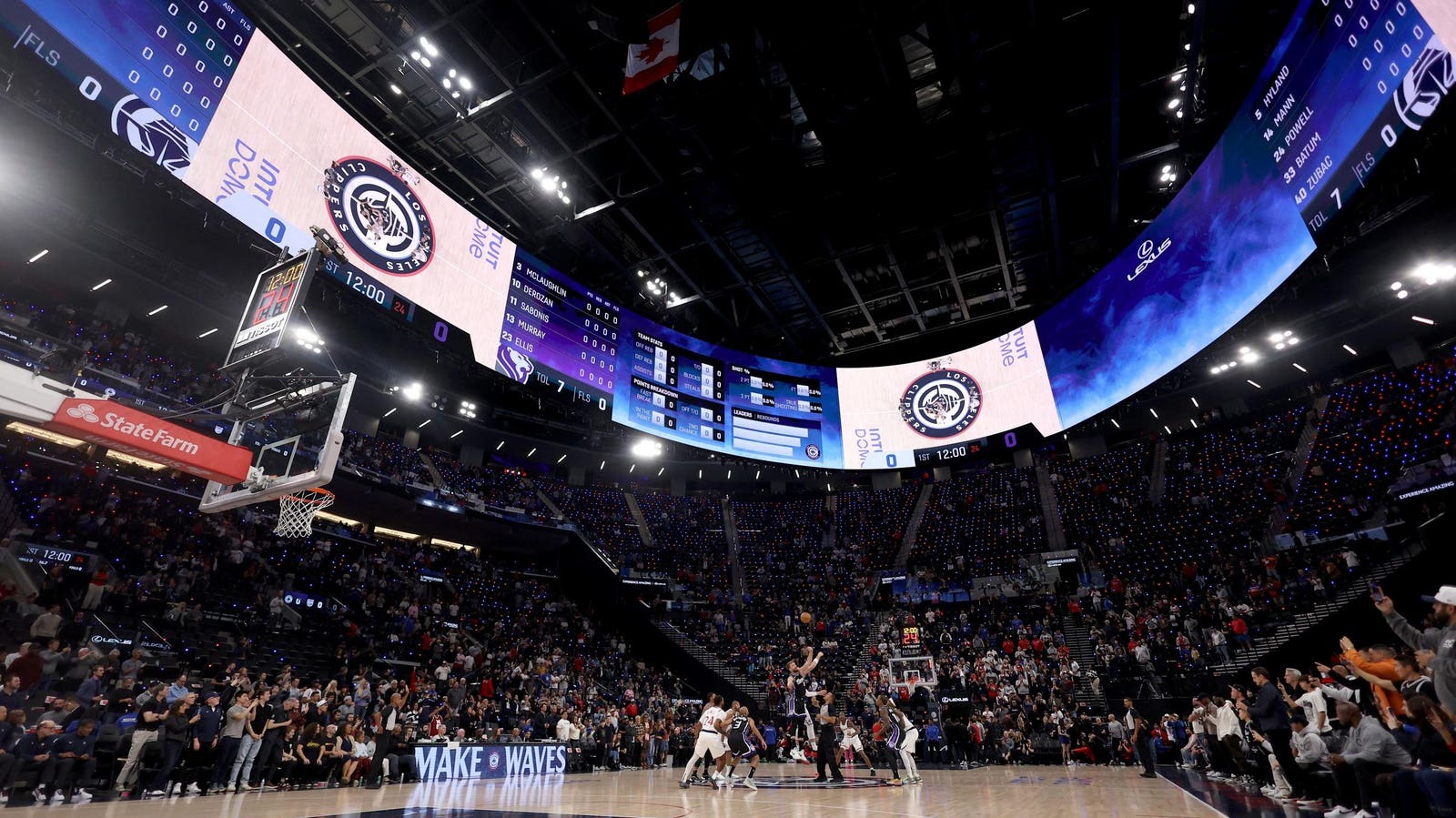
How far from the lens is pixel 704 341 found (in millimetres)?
20297

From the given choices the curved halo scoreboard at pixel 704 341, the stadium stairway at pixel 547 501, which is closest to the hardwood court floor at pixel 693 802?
the curved halo scoreboard at pixel 704 341

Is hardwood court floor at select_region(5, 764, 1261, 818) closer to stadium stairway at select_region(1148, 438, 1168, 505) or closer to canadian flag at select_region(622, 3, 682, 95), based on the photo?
canadian flag at select_region(622, 3, 682, 95)

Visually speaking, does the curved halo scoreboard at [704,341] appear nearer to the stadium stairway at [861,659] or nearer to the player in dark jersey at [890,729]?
the stadium stairway at [861,659]

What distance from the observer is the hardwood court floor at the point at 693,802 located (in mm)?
6336

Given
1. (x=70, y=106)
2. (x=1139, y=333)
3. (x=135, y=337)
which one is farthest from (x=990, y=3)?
(x=135, y=337)

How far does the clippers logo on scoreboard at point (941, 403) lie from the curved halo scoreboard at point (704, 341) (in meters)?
0.05

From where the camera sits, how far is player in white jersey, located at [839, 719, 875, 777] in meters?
12.5

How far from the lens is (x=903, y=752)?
35.4 feet

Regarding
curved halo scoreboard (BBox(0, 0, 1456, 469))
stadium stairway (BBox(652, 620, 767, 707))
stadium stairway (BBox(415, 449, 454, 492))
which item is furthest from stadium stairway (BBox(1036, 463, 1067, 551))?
stadium stairway (BBox(415, 449, 454, 492))

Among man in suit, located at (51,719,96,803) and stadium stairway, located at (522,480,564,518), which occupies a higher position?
stadium stairway, located at (522,480,564,518)

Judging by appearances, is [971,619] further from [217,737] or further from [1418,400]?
[217,737]

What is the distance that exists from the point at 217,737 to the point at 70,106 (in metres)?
10.6

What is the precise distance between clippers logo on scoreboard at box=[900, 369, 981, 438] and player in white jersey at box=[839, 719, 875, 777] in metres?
8.95

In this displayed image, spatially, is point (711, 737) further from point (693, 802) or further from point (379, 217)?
point (379, 217)
